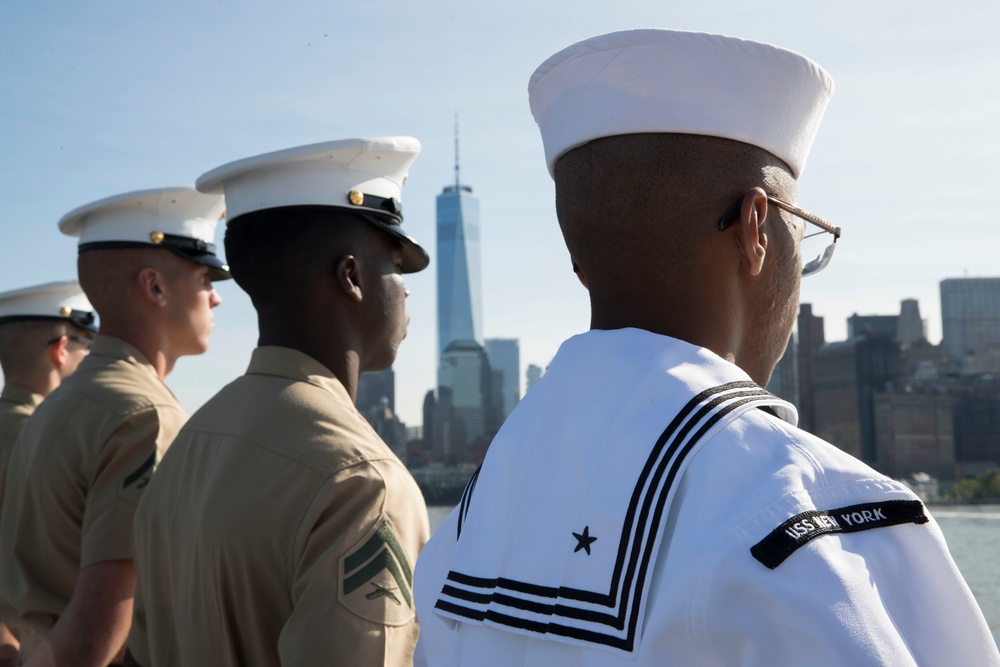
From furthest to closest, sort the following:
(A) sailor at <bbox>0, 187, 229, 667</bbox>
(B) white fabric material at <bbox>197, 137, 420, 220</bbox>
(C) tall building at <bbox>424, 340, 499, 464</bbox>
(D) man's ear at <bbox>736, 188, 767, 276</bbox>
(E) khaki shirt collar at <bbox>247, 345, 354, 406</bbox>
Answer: (C) tall building at <bbox>424, 340, 499, 464</bbox> → (A) sailor at <bbox>0, 187, 229, 667</bbox> → (B) white fabric material at <bbox>197, 137, 420, 220</bbox> → (E) khaki shirt collar at <bbox>247, 345, 354, 406</bbox> → (D) man's ear at <bbox>736, 188, 767, 276</bbox>

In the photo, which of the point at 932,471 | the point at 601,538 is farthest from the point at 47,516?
the point at 932,471

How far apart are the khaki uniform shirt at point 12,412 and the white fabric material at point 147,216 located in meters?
1.76

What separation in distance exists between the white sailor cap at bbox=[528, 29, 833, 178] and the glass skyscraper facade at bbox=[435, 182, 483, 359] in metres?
154

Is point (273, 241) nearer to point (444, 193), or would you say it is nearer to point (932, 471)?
point (932, 471)

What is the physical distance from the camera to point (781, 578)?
1201 millimetres

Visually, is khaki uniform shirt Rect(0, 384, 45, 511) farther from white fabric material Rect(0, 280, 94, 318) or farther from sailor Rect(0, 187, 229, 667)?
sailor Rect(0, 187, 229, 667)

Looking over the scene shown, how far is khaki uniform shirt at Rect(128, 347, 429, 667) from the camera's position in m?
2.33

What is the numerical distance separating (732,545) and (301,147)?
2224 mm

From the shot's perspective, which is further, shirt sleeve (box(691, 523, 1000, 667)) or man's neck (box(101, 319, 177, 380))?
man's neck (box(101, 319, 177, 380))

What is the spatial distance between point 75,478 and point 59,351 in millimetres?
3202

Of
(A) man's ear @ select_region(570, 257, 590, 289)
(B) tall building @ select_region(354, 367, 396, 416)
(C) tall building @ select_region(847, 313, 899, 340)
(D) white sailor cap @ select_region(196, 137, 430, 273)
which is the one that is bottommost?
(C) tall building @ select_region(847, 313, 899, 340)

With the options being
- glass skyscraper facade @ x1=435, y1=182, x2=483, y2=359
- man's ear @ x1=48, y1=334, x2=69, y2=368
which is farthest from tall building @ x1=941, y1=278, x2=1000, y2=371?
man's ear @ x1=48, y1=334, x2=69, y2=368

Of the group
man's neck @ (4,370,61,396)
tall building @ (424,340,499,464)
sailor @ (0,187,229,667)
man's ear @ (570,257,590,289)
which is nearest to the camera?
man's ear @ (570,257,590,289)

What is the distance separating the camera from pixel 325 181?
313 centimetres
